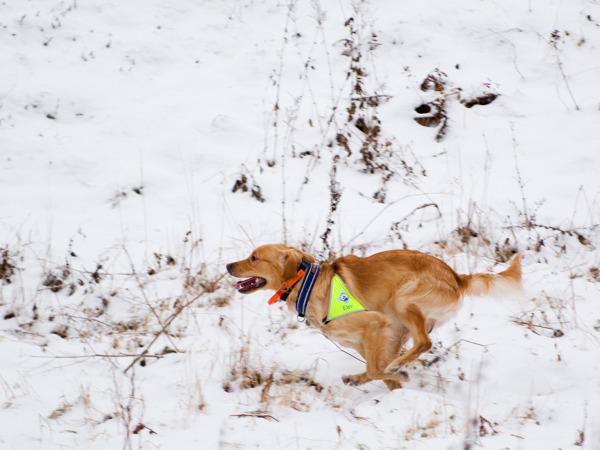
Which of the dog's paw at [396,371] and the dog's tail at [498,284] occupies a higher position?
the dog's tail at [498,284]

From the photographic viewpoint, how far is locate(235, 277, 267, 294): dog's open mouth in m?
4.09

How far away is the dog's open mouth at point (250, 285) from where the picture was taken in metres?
4.09

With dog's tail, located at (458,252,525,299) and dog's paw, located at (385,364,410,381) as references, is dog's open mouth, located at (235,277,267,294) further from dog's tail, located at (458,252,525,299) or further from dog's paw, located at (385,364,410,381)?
dog's tail, located at (458,252,525,299)

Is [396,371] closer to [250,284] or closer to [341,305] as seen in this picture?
[341,305]

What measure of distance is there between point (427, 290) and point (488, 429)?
109 cm

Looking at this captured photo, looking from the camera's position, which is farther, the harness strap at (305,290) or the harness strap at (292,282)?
the harness strap at (292,282)

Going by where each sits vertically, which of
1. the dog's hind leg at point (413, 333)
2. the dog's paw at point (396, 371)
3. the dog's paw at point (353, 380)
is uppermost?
the dog's hind leg at point (413, 333)

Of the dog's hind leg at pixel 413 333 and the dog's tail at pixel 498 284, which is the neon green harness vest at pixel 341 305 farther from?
the dog's tail at pixel 498 284

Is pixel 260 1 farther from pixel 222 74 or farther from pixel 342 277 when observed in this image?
pixel 342 277

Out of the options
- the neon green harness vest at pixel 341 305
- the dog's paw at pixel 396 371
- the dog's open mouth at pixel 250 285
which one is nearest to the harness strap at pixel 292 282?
the dog's open mouth at pixel 250 285

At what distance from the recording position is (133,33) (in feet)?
30.3

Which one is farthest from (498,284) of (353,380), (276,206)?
(276,206)

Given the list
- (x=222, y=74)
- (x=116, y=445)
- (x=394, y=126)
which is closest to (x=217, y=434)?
(x=116, y=445)

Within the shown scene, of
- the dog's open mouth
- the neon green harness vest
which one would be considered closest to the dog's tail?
the neon green harness vest
